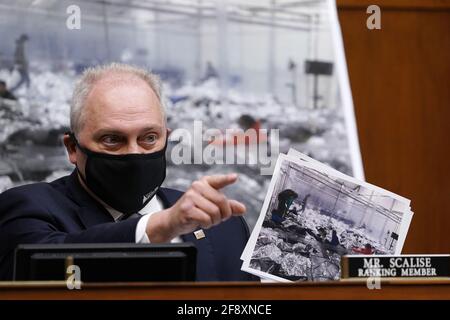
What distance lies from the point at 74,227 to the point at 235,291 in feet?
1.97

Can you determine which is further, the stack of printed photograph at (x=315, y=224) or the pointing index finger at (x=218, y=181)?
the stack of printed photograph at (x=315, y=224)

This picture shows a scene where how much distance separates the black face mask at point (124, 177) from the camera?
1.45 m

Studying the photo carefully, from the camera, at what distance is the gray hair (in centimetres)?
155

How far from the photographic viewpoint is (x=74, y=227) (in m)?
1.45

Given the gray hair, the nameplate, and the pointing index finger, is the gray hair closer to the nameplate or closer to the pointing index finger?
the pointing index finger

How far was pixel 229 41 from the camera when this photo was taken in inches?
87.1

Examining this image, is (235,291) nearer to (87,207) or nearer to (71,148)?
(87,207)

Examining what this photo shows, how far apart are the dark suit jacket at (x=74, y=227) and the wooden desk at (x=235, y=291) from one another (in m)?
0.24

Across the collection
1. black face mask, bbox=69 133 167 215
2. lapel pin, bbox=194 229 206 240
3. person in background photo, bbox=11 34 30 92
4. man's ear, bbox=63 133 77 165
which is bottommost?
lapel pin, bbox=194 229 206 240

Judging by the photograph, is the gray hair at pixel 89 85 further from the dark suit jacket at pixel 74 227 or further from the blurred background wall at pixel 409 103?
the blurred background wall at pixel 409 103

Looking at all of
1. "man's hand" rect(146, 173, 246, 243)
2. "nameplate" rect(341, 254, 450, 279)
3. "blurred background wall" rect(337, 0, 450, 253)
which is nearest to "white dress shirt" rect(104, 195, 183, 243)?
"man's hand" rect(146, 173, 246, 243)

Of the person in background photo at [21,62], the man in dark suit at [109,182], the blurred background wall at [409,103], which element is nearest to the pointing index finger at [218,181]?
the man in dark suit at [109,182]

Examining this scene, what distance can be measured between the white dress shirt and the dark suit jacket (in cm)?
1
